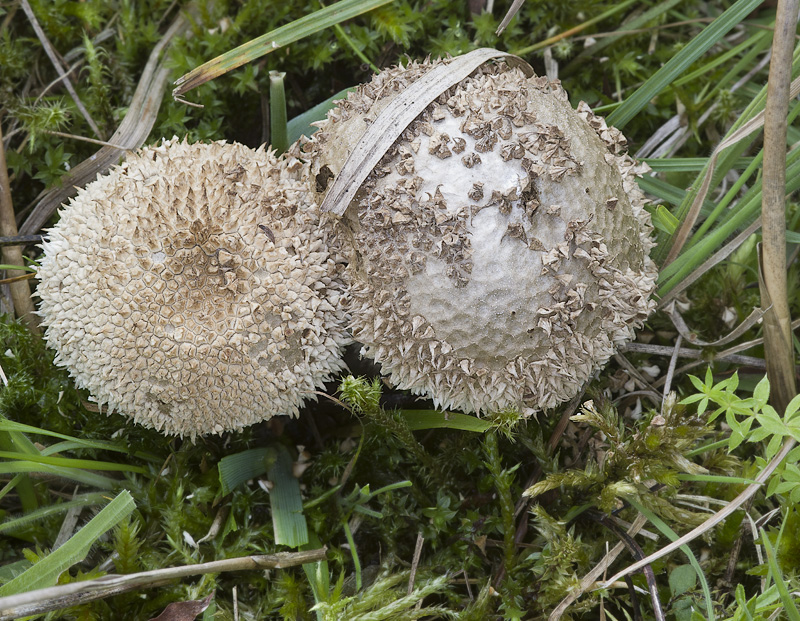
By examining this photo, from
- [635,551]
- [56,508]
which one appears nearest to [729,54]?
[635,551]

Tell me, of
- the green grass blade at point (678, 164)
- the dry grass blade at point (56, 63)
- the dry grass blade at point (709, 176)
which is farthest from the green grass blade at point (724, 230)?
the dry grass blade at point (56, 63)

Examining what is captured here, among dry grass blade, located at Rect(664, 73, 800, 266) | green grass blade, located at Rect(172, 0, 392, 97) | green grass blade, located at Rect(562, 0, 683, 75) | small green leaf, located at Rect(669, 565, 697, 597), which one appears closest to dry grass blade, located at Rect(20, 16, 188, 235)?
green grass blade, located at Rect(172, 0, 392, 97)

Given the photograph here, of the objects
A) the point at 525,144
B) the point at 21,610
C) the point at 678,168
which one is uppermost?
the point at 525,144

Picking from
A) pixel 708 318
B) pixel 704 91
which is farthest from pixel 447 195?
pixel 704 91

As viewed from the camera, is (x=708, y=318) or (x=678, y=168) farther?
(x=708, y=318)

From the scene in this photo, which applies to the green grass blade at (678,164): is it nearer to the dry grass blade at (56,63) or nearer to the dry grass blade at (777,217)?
the dry grass blade at (777,217)

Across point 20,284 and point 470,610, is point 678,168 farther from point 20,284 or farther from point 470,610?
point 20,284

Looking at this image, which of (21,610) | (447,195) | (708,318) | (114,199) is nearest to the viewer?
(21,610)
